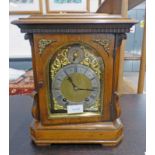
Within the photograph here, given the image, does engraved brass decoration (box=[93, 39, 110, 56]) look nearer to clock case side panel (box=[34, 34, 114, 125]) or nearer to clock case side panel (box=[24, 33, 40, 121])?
clock case side panel (box=[34, 34, 114, 125])

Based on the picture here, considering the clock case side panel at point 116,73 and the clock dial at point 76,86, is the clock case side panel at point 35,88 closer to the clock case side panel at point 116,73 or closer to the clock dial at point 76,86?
the clock dial at point 76,86

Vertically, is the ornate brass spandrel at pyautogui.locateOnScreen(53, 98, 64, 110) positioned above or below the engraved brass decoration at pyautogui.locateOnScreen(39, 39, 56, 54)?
below

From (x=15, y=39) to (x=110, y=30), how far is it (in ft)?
7.46

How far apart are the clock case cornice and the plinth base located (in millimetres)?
231

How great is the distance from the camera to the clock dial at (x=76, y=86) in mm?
490

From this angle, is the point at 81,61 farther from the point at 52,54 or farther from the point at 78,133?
the point at 78,133

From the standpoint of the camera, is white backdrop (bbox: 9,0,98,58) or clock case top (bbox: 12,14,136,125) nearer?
clock case top (bbox: 12,14,136,125)

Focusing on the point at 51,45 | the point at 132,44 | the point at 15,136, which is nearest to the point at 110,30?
the point at 51,45

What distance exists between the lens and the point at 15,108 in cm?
75

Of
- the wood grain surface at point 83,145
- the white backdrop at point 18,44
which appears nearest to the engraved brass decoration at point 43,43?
the wood grain surface at point 83,145

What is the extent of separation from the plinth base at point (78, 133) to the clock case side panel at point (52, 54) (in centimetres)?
1

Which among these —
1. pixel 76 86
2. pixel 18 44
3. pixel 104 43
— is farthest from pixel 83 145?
pixel 18 44

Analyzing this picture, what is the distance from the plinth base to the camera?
19.9 inches

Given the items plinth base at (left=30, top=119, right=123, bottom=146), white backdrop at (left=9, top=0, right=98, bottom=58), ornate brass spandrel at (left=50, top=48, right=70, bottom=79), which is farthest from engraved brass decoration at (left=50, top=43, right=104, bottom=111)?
white backdrop at (left=9, top=0, right=98, bottom=58)
